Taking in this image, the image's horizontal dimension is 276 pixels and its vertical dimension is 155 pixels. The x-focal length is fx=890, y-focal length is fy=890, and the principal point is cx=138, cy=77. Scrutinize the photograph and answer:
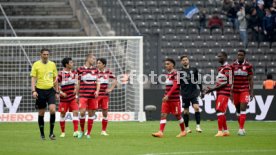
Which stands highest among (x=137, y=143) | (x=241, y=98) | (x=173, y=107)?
(x=241, y=98)

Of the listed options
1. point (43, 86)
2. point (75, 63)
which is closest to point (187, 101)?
point (43, 86)

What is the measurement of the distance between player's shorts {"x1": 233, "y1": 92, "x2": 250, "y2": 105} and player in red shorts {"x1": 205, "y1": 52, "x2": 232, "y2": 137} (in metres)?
0.44

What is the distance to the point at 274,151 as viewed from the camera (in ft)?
56.5

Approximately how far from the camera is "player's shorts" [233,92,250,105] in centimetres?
2278

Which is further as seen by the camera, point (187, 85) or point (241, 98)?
point (187, 85)

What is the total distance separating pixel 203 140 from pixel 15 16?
62.9 ft

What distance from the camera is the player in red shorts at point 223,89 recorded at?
22297 mm

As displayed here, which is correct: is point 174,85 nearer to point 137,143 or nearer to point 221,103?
point 221,103

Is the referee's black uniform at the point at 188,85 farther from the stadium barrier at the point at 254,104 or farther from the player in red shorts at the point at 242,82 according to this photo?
the stadium barrier at the point at 254,104

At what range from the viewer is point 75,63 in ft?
103

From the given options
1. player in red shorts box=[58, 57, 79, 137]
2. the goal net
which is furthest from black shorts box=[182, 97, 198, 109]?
the goal net

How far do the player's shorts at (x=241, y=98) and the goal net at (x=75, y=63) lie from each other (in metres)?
7.46

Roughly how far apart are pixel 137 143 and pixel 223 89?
3.90 metres

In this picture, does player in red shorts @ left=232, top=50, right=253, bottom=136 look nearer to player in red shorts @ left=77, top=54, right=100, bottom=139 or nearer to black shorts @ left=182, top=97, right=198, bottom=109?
black shorts @ left=182, top=97, right=198, bottom=109
